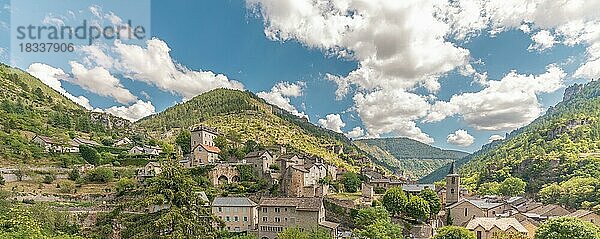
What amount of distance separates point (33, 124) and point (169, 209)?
284 feet

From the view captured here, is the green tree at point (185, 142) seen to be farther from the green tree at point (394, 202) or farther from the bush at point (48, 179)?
the green tree at point (394, 202)

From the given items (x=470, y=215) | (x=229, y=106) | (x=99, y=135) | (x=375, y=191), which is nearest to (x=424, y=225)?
(x=470, y=215)

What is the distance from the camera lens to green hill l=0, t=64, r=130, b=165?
58.3 m

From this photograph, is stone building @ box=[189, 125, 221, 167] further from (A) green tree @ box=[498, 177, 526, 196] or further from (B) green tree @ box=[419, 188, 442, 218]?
(A) green tree @ box=[498, 177, 526, 196]

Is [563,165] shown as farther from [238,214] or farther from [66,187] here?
[66,187]

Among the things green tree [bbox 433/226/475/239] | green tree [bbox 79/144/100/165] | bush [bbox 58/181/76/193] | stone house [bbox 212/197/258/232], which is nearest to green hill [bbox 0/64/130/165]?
green tree [bbox 79/144/100/165]

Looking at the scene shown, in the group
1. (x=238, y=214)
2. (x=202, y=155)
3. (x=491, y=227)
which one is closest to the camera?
(x=491, y=227)

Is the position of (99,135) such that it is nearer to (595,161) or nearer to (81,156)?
(81,156)

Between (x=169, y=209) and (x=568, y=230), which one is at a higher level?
(x=169, y=209)

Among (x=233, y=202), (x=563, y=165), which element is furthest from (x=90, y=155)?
(x=563, y=165)

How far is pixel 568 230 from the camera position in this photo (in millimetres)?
35875

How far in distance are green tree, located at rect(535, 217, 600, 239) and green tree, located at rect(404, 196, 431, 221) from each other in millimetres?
13773

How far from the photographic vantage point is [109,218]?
10.7 metres

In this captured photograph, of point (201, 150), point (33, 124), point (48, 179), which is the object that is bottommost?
point (48, 179)
